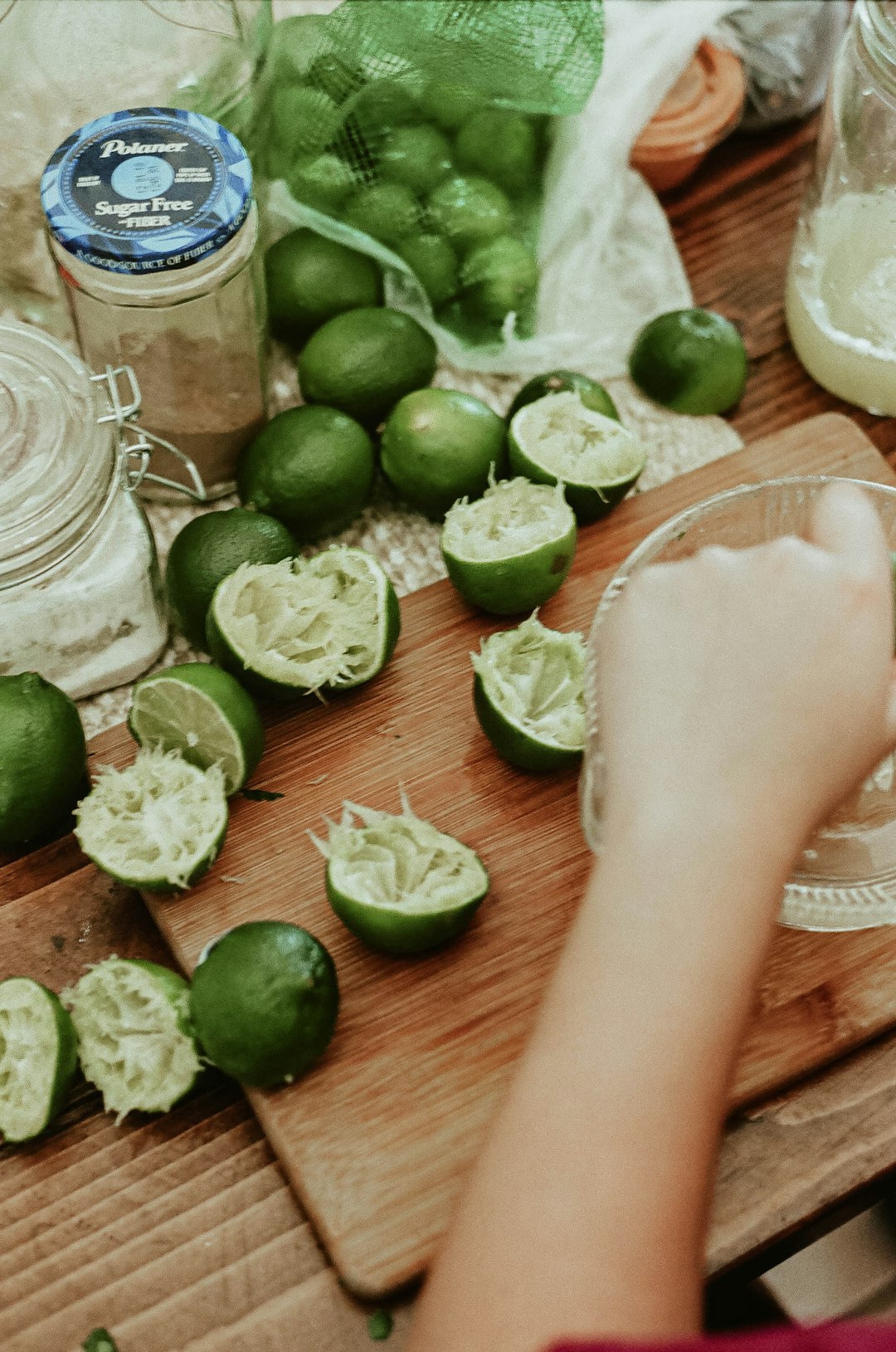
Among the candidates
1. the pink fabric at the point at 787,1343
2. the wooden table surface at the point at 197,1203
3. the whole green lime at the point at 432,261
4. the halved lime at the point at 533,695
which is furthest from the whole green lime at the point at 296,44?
the pink fabric at the point at 787,1343

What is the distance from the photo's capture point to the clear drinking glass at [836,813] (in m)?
0.99

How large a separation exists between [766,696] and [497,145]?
93 cm

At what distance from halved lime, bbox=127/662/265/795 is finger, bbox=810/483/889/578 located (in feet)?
1.63

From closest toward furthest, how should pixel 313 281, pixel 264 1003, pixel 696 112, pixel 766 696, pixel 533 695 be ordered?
pixel 766 696, pixel 264 1003, pixel 533 695, pixel 313 281, pixel 696 112

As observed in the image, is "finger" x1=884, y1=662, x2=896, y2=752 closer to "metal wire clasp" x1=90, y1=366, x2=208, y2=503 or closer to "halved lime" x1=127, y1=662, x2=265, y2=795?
"halved lime" x1=127, y1=662, x2=265, y2=795

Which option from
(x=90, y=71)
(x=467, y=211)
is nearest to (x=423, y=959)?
(x=467, y=211)

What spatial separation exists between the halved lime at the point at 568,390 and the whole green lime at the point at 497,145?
0.31m

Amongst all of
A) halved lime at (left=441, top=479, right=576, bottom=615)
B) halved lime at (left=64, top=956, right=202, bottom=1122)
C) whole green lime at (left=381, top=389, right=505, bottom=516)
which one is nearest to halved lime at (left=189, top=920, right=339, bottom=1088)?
halved lime at (left=64, top=956, right=202, bottom=1122)

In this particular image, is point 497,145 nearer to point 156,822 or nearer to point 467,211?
point 467,211

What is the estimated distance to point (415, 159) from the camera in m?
1.44

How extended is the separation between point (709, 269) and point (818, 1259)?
3.88 ft

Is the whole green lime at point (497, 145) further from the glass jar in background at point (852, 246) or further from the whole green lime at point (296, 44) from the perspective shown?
the glass jar in background at point (852, 246)

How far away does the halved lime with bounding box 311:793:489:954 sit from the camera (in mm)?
968

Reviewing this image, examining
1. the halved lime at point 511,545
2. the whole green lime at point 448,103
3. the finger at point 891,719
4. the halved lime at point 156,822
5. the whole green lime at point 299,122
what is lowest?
the halved lime at point 156,822
